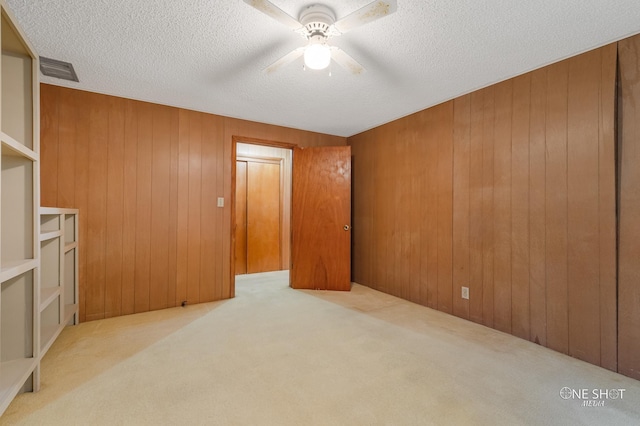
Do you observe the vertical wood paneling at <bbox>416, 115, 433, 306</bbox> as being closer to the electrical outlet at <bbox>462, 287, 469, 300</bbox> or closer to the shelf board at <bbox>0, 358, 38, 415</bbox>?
the electrical outlet at <bbox>462, 287, 469, 300</bbox>

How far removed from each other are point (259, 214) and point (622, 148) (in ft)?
14.3

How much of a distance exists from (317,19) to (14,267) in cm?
201

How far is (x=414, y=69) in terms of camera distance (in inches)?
91.7


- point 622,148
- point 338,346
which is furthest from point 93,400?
point 622,148

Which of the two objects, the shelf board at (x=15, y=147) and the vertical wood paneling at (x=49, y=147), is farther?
the vertical wood paneling at (x=49, y=147)

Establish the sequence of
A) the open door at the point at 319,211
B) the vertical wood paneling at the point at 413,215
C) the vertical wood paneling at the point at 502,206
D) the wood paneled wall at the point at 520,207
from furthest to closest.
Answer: the open door at the point at 319,211 < the vertical wood paneling at the point at 413,215 < the vertical wood paneling at the point at 502,206 < the wood paneled wall at the point at 520,207

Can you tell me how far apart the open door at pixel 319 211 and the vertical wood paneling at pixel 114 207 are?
1.95m

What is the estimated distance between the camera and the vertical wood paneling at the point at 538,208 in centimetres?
228

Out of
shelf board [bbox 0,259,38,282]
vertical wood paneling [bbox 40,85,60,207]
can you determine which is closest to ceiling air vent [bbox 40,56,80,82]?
vertical wood paneling [bbox 40,85,60,207]

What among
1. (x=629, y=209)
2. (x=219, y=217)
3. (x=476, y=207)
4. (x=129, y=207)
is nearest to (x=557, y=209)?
(x=629, y=209)

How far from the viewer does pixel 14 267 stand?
1414 millimetres

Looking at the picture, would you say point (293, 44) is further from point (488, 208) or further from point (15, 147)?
point (488, 208)

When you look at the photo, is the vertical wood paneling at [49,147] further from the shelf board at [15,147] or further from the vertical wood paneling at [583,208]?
the vertical wood paneling at [583,208]

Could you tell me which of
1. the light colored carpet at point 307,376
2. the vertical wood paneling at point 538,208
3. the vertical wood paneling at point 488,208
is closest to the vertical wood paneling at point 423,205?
the light colored carpet at point 307,376
